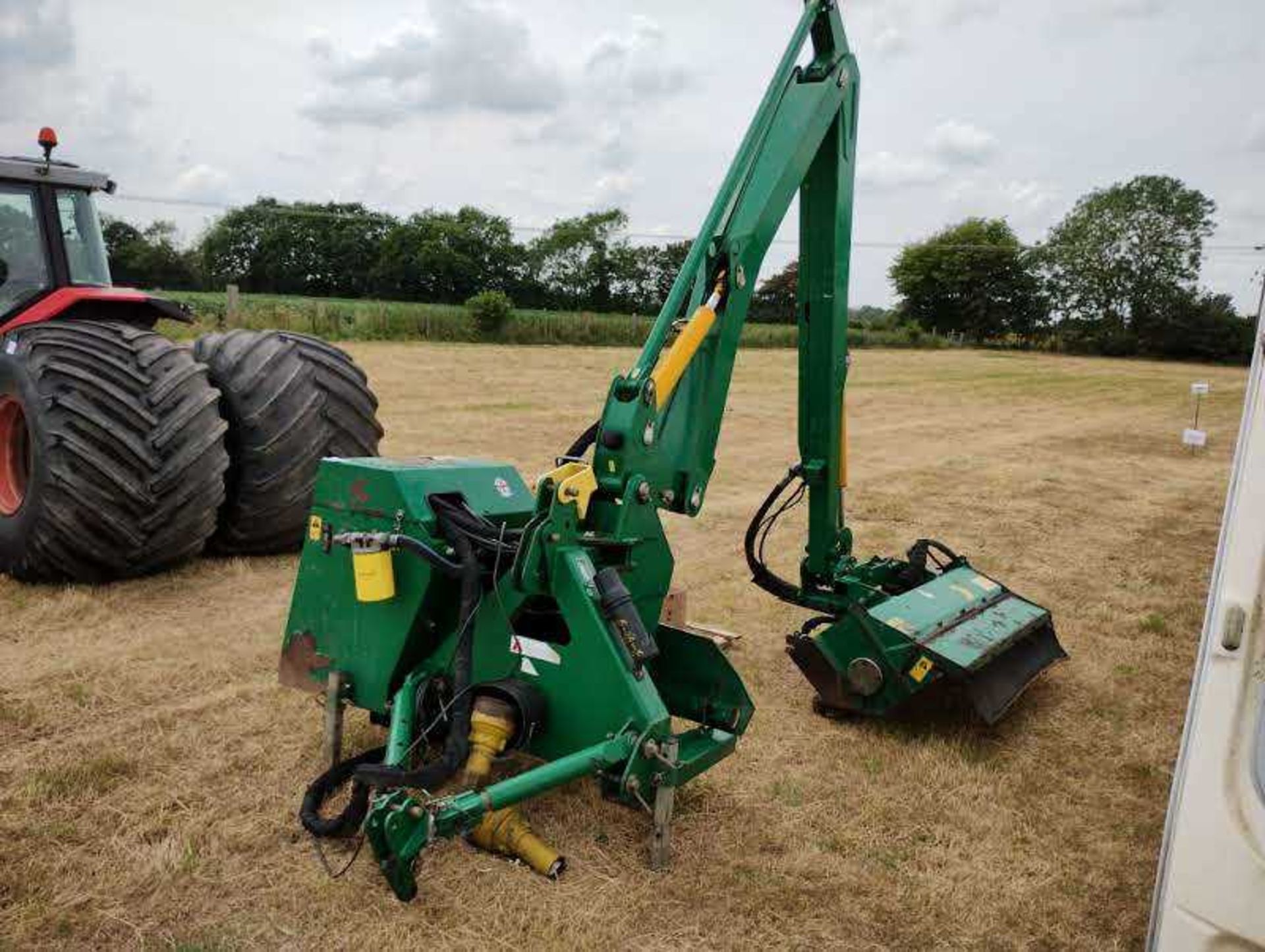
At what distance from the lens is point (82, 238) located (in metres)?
A: 5.95

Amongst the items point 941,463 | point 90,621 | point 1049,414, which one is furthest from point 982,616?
point 1049,414

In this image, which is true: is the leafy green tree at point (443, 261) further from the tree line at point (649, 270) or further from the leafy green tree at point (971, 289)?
the leafy green tree at point (971, 289)

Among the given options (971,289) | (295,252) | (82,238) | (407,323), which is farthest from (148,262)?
(971,289)

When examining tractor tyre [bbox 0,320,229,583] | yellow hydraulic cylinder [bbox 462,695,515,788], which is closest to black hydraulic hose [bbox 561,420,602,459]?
yellow hydraulic cylinder [bbox 462,695,515,788]

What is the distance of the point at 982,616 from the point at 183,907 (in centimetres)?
311

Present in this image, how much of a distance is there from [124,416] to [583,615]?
307 cm

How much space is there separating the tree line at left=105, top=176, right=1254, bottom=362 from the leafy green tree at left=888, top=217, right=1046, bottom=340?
0.09 meters

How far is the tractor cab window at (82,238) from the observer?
586 cm

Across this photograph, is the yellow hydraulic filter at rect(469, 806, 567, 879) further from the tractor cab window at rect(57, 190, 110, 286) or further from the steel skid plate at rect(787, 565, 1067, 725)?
the tractor cab window at rect(57, 190, 110, 286)

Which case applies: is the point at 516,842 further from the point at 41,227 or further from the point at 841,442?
the point at 41,227

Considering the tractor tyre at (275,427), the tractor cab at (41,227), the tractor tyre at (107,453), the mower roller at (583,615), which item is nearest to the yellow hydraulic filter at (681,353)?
the mower roller at (583,615)

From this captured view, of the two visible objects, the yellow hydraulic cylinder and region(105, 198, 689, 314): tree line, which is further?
region(105, 198, 689, 314): tree line

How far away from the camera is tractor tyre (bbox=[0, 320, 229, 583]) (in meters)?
4.83

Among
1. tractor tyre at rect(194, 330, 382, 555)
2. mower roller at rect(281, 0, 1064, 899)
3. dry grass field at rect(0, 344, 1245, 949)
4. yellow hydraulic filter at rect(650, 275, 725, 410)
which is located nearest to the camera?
dry grass field at rect(0, 344, 1245, 949)
